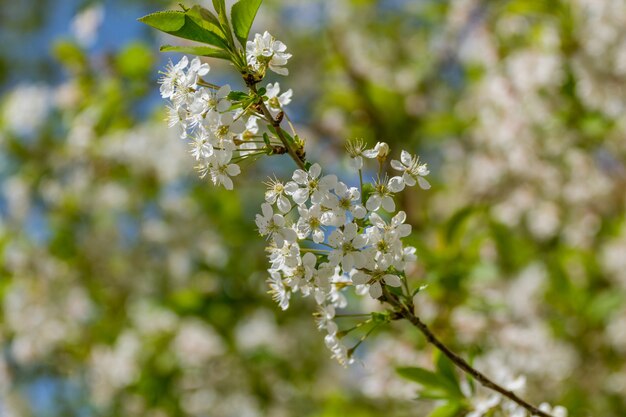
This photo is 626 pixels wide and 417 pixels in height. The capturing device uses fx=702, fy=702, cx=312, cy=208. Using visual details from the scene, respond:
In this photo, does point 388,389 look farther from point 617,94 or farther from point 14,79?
point 14,79

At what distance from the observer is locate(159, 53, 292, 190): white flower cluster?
872 mm

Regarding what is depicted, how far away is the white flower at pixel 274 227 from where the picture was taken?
2.82ft

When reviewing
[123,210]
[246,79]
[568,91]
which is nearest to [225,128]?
[246,79]

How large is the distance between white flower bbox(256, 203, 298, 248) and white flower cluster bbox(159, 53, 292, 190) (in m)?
0.06

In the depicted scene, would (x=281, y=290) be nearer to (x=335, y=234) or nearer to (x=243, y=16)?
(x=335, y=234)

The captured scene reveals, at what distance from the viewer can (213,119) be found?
866 mm

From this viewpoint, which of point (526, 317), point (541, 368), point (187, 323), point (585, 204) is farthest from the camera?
point (187, 323)

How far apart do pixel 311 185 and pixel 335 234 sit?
0.07 meters

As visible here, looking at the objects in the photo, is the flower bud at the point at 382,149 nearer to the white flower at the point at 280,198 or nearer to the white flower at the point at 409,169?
the white flower at the point at 409,169

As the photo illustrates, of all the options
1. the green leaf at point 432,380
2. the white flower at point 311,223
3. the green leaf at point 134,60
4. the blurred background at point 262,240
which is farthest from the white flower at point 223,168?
the green leaf at point 134,60

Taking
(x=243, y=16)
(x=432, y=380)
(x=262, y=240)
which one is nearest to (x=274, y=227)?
(x=243, y=16)

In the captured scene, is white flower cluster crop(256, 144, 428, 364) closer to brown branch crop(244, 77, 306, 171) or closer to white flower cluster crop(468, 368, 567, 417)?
brown branch crop(244, 77, 306, 171)

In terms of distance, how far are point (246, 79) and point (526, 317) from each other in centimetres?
165

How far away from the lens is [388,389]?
6.75ft
